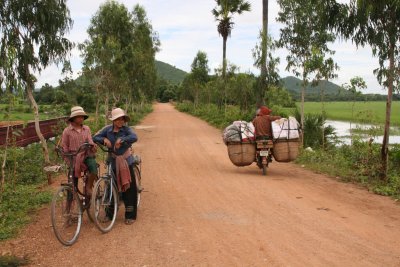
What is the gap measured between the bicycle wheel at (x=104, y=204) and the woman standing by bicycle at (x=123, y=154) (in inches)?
7.4

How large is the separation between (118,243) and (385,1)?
710 centimetres

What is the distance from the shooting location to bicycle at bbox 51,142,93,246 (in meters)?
5.31

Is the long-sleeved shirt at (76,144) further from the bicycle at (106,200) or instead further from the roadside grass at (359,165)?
the roadside grass at (359,165)

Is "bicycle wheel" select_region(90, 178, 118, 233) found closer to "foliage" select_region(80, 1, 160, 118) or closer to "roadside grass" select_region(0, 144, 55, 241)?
"roadside grass" select_region(0, 144, 55, 241)

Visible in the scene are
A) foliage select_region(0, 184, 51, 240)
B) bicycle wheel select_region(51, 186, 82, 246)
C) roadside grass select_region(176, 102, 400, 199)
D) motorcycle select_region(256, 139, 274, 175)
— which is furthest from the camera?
motorcycle select_region(256, 139, 274, 175)

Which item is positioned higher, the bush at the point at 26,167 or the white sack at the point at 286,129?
the white sack at the point at 286,129

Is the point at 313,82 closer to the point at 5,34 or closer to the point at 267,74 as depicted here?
the point at 267,74

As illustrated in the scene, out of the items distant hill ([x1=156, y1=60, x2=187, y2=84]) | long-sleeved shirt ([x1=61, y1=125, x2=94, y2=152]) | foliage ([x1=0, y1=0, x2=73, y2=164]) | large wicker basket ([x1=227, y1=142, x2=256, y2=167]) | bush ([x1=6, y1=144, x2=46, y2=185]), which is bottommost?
bush ([x1=6, y1=144, x2=46, y2=185])

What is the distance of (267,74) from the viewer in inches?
797

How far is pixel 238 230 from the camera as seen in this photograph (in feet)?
18.9

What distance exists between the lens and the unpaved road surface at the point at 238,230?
189 inches

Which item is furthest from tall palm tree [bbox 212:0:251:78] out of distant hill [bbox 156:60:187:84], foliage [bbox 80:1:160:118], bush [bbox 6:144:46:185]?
distant hill [bbox 156:60:187:84]

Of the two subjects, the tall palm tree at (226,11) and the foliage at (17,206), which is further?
the tall palm tree at (226,11)

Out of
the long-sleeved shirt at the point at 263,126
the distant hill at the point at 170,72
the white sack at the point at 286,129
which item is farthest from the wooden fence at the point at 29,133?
the distant hill at the point at 170,72
